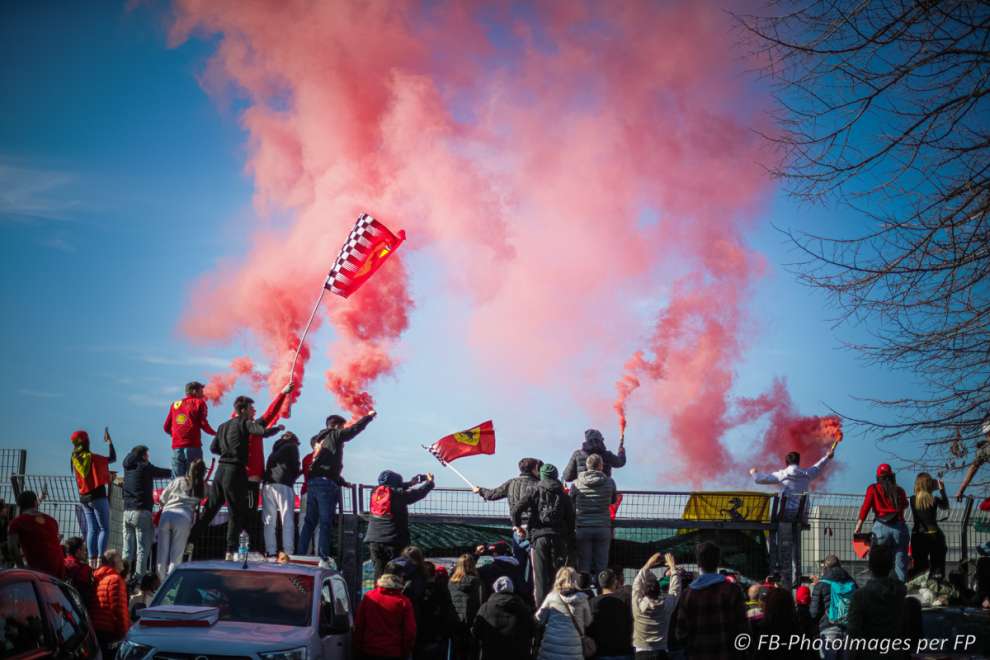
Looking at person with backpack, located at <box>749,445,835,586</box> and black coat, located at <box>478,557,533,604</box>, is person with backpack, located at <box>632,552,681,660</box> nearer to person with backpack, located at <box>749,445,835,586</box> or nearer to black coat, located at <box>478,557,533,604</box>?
black coat, located at <box>478,557,533,604</box>

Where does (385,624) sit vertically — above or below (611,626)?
above

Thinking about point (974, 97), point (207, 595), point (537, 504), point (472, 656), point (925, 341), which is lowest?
point (472, 656)

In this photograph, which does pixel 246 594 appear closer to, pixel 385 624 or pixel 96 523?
pixel 385 624

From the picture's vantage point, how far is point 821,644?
12531 millimetres

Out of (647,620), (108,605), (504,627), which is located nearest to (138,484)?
(108,605)

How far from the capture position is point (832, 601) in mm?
13188

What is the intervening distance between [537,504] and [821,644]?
13.7 feet

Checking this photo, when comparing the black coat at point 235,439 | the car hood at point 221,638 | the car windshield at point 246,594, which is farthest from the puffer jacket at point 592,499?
the car hood at point 221,638

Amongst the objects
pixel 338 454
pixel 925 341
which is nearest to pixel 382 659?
pixel 338 454

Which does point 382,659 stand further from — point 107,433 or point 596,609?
point 107,433

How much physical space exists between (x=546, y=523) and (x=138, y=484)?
612cm

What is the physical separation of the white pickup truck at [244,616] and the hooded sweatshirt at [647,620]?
352cm

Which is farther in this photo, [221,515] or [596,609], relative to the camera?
[221,515]

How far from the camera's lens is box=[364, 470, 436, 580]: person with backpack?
1484 cm
